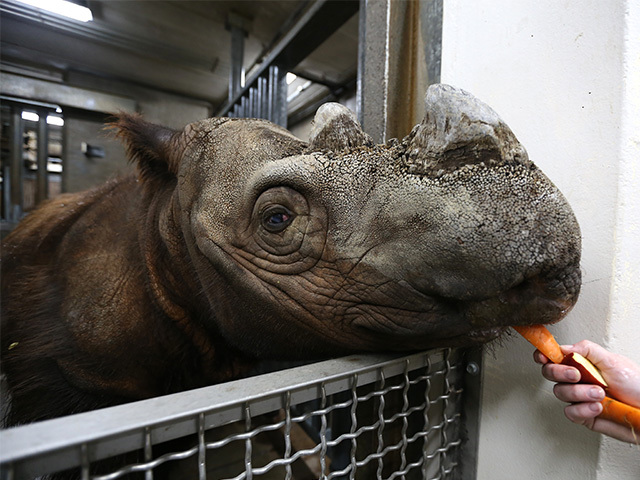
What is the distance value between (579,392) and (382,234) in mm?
891

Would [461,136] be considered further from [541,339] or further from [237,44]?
[237,44]

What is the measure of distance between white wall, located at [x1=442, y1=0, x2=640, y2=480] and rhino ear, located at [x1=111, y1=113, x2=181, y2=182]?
1780 millimetres

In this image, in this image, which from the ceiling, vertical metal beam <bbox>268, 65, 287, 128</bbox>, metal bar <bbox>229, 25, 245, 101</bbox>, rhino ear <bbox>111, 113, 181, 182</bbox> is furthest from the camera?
metal bar <bbox>229, 25, 245, 101</bbox>

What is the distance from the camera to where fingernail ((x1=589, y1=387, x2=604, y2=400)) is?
3.70 ft

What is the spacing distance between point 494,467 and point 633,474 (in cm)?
55

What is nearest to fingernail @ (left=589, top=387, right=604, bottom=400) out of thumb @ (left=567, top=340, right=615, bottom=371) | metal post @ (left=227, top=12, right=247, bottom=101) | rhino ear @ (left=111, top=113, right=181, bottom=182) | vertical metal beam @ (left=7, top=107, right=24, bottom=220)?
thumb @ (left=567, top=340, right=615, bottom=371)

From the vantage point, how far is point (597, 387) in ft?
3.73

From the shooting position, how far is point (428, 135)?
43.4 inches

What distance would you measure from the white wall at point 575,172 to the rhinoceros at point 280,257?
42 centimetres

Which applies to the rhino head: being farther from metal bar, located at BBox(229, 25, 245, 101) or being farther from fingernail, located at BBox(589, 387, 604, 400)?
metal bar, located at BBox(229, 25, 245, 101)

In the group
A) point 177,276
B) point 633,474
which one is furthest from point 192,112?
point 633,474

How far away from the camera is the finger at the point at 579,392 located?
44.6 inches

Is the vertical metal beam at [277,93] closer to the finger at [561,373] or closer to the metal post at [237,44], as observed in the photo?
the metal post at [237,44]

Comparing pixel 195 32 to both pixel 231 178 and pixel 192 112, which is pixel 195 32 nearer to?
pixel 192 112
